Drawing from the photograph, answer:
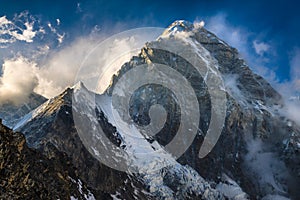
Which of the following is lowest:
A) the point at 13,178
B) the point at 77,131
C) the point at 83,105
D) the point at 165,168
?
the point at 13,178

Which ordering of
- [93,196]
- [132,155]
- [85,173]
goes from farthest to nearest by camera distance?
[132,155]
[85,173]
[93,196]

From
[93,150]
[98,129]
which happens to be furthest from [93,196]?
[98,129]

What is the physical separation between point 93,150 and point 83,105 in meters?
23.7

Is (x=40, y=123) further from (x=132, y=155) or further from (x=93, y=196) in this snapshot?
(x=93, y=196)

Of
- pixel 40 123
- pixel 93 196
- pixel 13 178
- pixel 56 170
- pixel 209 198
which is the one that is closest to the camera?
pixel 13 178

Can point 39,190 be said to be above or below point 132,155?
below

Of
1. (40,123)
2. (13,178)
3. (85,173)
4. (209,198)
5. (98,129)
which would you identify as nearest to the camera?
(13,178)

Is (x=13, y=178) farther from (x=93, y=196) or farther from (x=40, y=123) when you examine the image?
(x=40, y=123)

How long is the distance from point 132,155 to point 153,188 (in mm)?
18509

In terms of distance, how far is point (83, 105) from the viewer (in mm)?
164375

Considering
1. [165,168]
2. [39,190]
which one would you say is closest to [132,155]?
[165,168]

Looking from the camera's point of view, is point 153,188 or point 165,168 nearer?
point 153,188

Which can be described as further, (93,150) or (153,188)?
(153,188)

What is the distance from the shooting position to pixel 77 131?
14638 centimetres
